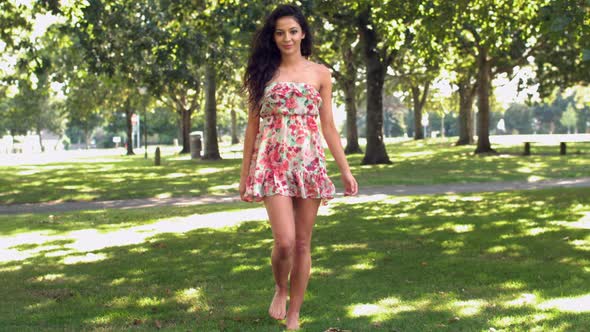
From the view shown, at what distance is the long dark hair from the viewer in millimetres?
5246

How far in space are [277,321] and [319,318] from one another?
1.02ft

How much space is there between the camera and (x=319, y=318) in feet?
19.3

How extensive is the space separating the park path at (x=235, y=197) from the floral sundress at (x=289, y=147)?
39.5 feet

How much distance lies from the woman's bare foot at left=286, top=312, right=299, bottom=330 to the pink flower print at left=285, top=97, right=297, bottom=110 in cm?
137

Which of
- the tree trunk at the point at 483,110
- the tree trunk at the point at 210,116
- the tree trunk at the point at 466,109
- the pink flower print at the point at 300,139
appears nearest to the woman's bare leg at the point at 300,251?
the pink flower print at the point at 300,139

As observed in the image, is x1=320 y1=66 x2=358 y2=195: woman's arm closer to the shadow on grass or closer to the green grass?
the green grass

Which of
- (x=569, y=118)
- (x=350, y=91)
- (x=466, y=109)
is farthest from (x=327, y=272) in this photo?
(x=569, y=118)

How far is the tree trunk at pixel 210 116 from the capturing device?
36094 mm

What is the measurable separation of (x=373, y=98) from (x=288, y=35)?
24.8 m

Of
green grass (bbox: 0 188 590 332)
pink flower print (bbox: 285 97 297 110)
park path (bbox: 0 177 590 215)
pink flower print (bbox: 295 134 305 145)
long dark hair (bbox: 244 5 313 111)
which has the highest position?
long dark hair (bbox: 244 5 313 111)

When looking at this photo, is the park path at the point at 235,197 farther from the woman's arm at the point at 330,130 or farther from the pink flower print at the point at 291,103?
the pink flower print at the point at 291,103

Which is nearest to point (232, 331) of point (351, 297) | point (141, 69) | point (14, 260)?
point (351, 297)

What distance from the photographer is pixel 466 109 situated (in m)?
48.2

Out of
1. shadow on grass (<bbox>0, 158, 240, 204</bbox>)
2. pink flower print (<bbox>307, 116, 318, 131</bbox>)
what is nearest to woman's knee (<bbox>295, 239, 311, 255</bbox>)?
pink flower print (<bbox>307, 116, 318, 131</bbox>)
